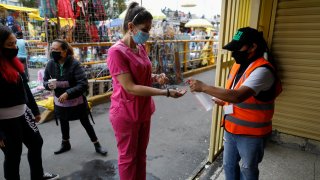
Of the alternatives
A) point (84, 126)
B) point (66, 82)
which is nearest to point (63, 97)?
point (66, 82)

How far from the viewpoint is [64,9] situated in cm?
522

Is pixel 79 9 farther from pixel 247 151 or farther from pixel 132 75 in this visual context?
pixel 247 151

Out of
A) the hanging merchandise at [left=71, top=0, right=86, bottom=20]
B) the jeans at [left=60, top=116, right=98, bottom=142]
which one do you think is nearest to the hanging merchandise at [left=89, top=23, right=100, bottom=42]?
the hanging merchandise at [left=71, top=0, right=86, bottom=20]

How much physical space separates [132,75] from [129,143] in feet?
1.94

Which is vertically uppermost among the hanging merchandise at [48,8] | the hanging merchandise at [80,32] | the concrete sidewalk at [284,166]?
the hanging merchandise at [48,8]

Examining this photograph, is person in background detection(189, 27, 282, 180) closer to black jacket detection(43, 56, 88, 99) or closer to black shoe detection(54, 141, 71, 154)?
black jacket detection(43, 56, 88, 99)

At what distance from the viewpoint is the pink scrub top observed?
1864 millimetres

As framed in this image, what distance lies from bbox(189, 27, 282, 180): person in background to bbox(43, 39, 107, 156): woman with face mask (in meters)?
1.99

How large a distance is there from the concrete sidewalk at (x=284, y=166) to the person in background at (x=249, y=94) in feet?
3.42

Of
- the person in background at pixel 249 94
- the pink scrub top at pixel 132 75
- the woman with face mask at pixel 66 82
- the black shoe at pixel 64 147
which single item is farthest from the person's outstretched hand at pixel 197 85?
the black shoe at pixel 64 147

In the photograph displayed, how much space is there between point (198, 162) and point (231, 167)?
121 centimetres

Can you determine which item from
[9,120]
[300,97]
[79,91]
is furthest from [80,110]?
[300,97]

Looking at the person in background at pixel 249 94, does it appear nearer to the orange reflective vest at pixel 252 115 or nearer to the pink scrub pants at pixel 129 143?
the orange reflective vest at pixel 252 115

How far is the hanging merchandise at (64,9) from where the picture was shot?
5.12 metres
